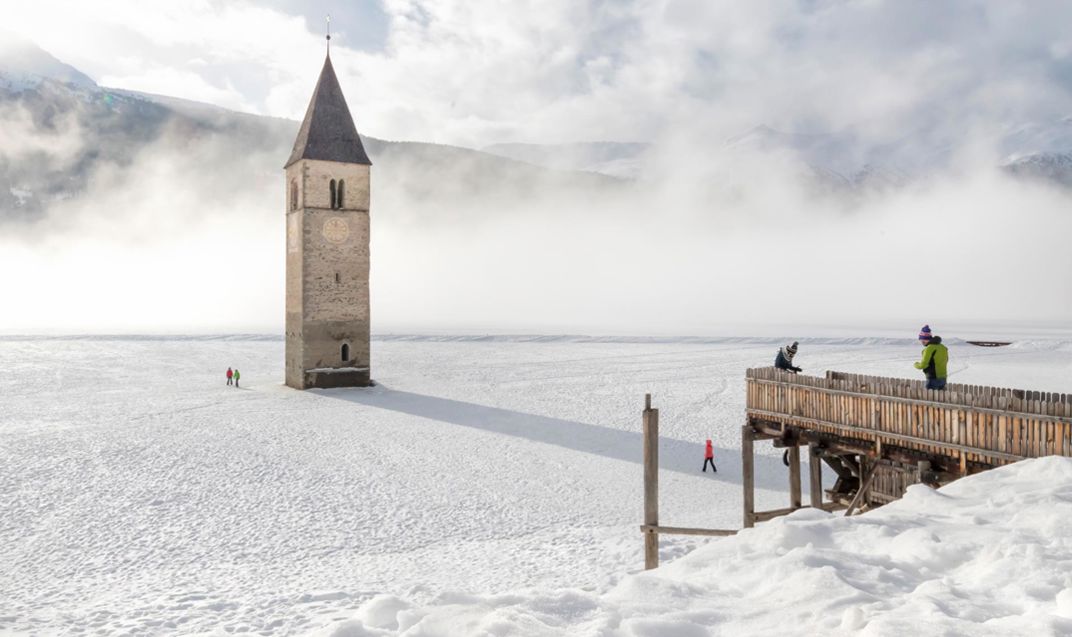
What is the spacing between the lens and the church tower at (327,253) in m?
38.3

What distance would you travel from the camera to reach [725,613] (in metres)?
6.49

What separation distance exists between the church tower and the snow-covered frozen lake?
2.05m

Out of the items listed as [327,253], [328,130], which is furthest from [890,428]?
[328,130]

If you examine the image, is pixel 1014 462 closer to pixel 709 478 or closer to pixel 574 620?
pixel 574 620

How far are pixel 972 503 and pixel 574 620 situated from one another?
5694mm

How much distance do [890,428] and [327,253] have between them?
104ft

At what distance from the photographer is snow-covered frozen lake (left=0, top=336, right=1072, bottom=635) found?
1302 centimetres

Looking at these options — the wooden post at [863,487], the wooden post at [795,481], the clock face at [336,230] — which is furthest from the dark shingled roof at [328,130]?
the wooden post at [863,487]

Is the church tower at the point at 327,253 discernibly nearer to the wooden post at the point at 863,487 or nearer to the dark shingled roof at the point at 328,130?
the dark shingled roof at the point at 328,130

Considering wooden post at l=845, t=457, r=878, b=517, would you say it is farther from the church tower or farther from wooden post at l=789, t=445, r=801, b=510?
the church tower

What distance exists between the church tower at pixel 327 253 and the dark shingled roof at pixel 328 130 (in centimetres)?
5

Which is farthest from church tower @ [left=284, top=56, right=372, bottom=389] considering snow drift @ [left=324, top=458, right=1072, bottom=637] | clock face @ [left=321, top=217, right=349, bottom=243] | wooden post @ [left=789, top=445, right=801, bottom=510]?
snow drift @ [left=324, top=458, right=1072, bottom=637]

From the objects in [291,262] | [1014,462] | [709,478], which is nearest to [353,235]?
[291,262]

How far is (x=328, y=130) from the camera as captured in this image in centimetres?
Answer: 3981
